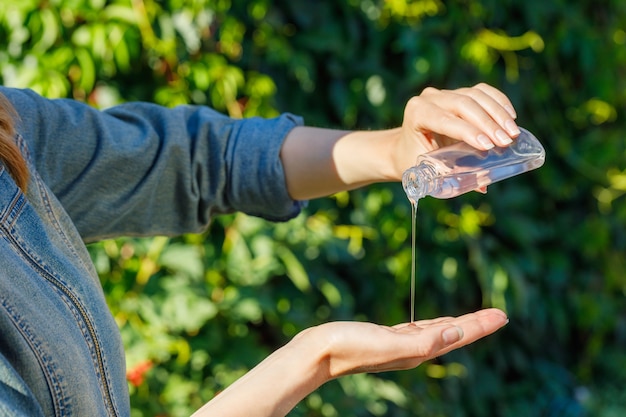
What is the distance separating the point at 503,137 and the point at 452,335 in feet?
1.00

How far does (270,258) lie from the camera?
8.16ft

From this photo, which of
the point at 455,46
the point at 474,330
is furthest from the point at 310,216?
the point at 474,330

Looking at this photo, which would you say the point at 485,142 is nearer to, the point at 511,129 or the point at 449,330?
the point at 511,129

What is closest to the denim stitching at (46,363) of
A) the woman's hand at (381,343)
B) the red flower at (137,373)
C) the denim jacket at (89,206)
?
the denim jacket at (89,206)

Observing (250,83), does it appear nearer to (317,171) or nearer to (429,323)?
(317,171)

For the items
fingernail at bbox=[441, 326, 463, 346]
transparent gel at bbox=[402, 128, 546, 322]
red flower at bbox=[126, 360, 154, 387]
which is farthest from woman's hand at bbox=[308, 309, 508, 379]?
red flower at bbox=[126, 360, 154, 387]

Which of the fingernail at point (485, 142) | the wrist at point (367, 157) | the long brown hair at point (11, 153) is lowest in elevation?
the wrist at point (367, 157)

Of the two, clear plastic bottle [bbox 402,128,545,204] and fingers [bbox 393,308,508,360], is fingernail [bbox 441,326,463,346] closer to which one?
fingers [bbox 393,308,508,360]

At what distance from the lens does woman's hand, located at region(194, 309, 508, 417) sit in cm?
101

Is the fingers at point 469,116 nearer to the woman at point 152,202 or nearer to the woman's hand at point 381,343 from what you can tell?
the woman at point 152,202

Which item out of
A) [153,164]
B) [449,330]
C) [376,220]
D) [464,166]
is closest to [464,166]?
[464,166]

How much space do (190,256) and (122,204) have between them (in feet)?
3.19

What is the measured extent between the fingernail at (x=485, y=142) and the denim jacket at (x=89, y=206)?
1.29ft

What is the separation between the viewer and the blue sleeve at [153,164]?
1.36 m
